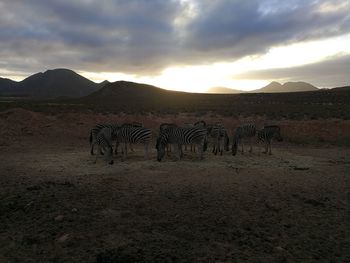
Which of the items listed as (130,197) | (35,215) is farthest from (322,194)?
(35,215)

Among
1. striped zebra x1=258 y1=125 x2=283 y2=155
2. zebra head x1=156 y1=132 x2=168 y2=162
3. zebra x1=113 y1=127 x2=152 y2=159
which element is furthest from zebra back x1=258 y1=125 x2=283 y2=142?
zebra x1=113 y1=127 x2=152 y2=159

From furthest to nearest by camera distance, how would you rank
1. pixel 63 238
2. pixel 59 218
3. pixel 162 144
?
pixel 162 144 → pixel 59 218 → pixel 63 238

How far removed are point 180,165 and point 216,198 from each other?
5.30 m

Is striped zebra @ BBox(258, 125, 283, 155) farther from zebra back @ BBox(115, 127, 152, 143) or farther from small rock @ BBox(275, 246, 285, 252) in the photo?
small rock @ BBox(275, 246, 285, 252)

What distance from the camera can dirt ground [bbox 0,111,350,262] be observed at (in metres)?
8.24

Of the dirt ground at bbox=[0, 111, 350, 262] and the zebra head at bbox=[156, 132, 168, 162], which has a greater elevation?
the zebra head at bbox=[156, 132, 168, 162]

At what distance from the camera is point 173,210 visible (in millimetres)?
10625

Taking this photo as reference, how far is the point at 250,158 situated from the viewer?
1941 centimetres

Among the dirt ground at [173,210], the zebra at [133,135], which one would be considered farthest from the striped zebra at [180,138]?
the dirt ground at [173,210]

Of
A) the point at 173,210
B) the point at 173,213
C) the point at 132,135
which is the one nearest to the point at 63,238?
the point at 173,213

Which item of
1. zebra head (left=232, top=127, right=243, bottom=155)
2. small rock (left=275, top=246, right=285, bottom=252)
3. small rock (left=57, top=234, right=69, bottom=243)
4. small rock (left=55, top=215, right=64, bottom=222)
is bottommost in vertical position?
small rock (left=275, top=246, right=285, bottom=252)

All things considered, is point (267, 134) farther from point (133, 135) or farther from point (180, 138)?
point (133, 135)

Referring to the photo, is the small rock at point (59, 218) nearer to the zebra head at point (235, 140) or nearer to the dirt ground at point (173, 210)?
the dirt ground at point (173, 210)

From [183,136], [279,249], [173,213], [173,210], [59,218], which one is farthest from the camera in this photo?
[183,136]
